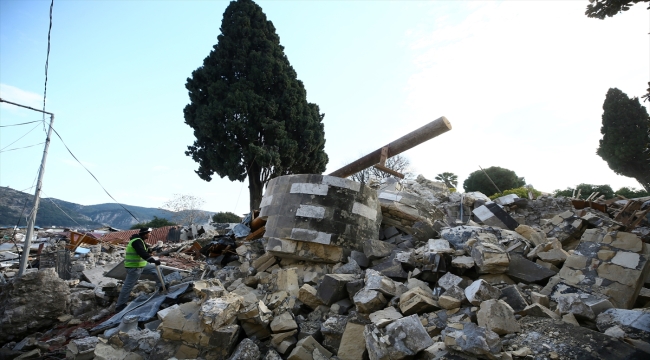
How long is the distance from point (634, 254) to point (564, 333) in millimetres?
1688

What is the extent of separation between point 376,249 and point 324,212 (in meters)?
0.95

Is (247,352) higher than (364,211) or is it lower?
lower

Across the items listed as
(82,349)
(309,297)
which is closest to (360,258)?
(309,297)

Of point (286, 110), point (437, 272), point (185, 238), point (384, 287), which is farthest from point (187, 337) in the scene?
point (286, 110)

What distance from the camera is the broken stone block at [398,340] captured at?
111 inches

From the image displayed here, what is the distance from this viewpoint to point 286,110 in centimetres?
1677

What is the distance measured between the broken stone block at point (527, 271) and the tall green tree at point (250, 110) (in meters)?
12.7

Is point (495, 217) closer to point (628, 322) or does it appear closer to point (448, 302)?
point (448, 302)

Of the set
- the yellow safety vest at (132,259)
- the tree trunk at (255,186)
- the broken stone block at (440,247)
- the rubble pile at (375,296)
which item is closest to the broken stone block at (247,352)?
the rubble pile at (375,296)

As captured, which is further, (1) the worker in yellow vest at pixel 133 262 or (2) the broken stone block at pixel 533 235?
(1) the worker in yellow vest at pixel 133 262

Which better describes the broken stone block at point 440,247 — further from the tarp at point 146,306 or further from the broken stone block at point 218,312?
the tarp at point 146,306

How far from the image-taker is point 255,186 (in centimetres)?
1633

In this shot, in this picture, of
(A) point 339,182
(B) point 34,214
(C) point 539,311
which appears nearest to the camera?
(C) point 539,311

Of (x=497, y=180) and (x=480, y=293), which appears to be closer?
(x=480, y=293)
